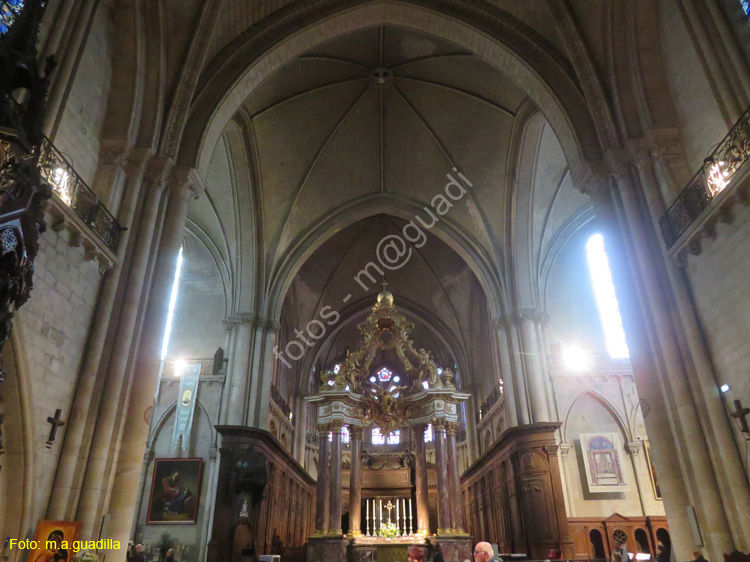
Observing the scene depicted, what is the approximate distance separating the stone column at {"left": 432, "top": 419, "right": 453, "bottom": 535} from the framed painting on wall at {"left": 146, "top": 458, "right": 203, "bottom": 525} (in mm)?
7391

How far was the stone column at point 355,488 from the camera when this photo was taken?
53.0 feet

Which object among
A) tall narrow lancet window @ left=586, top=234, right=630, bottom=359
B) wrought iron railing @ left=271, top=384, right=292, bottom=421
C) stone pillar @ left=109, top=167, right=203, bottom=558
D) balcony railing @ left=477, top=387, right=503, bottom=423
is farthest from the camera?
balcony railing @ left=477, top=387, right=503, bottom=423

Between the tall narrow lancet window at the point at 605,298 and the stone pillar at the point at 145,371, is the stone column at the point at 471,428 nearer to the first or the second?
the tall narrow lancet window at the point at 605,298

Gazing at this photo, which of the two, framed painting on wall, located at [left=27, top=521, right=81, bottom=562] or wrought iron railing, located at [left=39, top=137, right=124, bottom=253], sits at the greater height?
wrought iron railing, located at [left=39, top=137, right=124, bottom=253]

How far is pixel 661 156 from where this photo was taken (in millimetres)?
9586

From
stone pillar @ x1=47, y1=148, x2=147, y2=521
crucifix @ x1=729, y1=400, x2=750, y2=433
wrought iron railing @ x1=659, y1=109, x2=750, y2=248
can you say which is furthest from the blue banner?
crucifix @ x1=729, y1=400, x2=750, y2=433

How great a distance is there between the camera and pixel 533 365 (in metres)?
17.2

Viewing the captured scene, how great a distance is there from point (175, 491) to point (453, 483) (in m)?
8.59

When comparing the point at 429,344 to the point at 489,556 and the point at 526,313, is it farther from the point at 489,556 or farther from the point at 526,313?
the point at 489,556

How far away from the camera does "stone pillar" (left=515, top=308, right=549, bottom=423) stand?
16.5 metres

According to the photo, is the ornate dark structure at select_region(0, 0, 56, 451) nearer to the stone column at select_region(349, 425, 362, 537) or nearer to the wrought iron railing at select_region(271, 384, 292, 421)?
the stone column at select_region(349, 425, 362, 537)

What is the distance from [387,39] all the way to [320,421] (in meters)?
12.2

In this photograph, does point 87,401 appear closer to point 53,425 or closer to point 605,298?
point 53,425

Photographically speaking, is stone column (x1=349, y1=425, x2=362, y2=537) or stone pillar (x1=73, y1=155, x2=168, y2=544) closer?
stone pillar (x1=73, y1=155, x2=168, y2=544)
